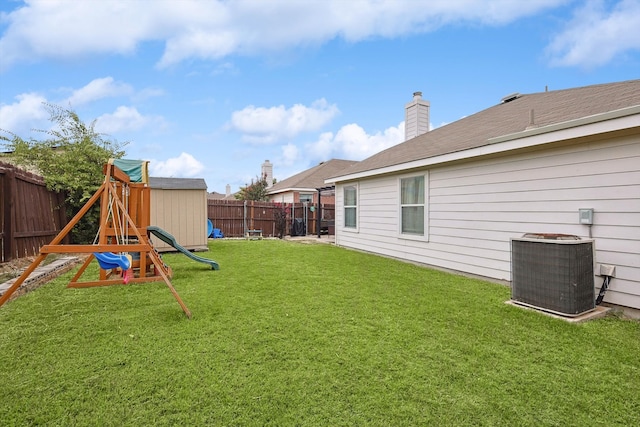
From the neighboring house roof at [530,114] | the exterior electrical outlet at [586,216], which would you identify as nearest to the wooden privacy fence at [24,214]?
the neighboring house roof at [530,114]

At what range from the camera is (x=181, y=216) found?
881 centimetres

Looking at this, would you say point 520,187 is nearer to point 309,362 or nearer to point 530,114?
point 530,114

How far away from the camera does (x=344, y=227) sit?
9.98 m

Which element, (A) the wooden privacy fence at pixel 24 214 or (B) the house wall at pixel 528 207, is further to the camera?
(A) the wooden privacy fence at pixel 24 214

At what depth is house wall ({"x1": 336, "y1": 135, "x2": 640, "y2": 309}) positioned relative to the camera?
349cm

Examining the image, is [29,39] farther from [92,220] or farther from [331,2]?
[331,2]

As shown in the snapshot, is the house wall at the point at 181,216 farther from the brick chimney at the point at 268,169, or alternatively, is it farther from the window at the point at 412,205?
the brick chimney at the point at 268,169

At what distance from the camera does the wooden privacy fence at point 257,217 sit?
47.3ft

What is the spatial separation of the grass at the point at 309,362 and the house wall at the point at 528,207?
90 cm

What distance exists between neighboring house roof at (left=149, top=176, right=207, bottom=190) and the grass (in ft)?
15.5

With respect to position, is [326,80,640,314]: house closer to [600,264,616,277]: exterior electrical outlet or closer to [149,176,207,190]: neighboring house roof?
[600,264,616,277]: exterior electrical outlet

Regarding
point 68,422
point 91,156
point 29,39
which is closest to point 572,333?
point 68,422

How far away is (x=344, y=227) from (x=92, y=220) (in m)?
7.06

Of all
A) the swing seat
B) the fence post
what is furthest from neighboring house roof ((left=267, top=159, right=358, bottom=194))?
the swing seat
